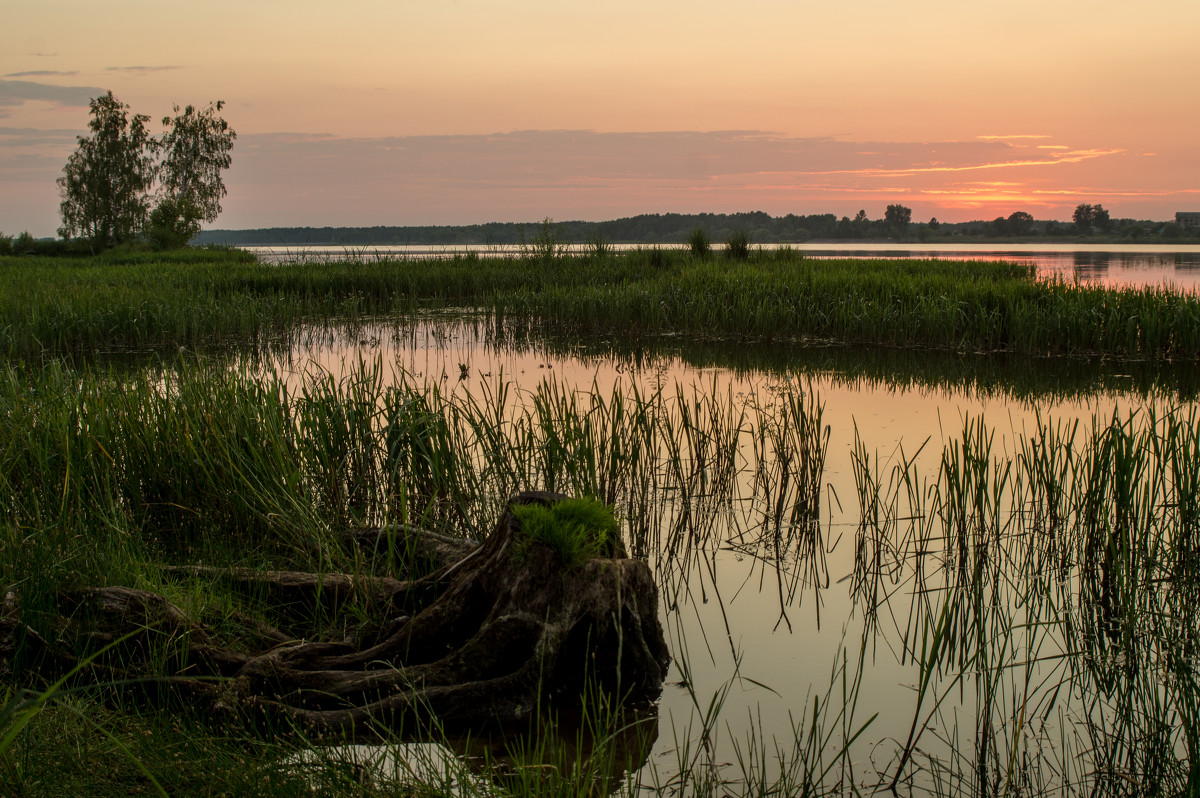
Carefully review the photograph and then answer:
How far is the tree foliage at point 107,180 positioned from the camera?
47.7 meters

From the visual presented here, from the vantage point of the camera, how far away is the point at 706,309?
1402 centimetres

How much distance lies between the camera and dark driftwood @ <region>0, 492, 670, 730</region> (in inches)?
120

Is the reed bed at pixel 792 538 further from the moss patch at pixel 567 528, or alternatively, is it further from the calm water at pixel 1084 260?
the calm water at pixel 1084 260

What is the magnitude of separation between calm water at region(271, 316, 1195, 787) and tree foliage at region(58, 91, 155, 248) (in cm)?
4678

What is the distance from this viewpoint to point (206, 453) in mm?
4391

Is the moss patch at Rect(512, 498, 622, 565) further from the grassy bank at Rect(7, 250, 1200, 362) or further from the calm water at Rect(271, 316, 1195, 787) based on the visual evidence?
the grassy bank at Rect(7, 250, 1200, 362)

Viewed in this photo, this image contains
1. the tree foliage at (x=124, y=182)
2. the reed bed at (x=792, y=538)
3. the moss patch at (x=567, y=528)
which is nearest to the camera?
the reed bed at (x=792, y=538)

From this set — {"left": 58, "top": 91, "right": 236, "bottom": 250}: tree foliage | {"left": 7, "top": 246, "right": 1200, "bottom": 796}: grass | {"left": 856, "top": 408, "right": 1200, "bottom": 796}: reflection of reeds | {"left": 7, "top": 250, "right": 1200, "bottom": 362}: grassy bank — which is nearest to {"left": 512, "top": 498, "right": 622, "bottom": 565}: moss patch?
{"left": 7, "top": 246, "right": 1200, "bottom": 796}: grass

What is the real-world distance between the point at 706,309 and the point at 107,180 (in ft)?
151

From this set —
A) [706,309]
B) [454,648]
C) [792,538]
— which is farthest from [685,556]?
[706,309]

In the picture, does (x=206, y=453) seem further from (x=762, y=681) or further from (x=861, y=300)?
(x=861, y=300)

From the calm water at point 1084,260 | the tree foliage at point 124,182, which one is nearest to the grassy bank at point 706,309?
the calm water at point 1084,260

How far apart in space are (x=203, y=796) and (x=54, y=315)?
12518mm

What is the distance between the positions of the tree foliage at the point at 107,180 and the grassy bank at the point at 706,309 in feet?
110
